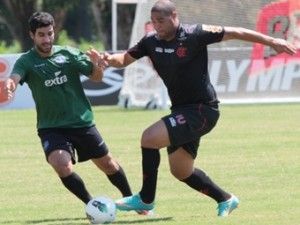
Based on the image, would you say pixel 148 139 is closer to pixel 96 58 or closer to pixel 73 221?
pixel 96 58

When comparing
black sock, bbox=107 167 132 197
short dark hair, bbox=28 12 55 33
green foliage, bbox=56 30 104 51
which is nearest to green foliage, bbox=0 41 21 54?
green foliage, bbox=56 30 104 51

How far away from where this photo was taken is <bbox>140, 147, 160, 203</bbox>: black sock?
8.98 m

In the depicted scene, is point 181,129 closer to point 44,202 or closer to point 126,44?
point 44,202

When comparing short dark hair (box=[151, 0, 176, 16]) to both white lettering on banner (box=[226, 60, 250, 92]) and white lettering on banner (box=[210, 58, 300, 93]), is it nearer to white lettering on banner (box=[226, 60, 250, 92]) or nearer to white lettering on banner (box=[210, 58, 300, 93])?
white lettering on banner (box=[210, 58, 300, 93])

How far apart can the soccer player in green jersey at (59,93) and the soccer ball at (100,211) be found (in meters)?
0.33

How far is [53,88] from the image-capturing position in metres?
9.59

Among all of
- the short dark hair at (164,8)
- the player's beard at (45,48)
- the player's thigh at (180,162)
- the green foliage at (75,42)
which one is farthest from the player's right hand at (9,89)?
the green foliage at (75,42)

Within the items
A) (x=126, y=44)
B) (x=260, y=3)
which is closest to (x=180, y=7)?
(x=260, y=3)

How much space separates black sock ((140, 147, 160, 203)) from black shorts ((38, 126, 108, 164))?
0.75m

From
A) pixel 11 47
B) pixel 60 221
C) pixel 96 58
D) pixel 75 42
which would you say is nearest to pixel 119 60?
pixel 96 58

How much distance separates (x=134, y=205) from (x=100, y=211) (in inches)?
17.8

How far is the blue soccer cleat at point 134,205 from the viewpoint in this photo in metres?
9.29

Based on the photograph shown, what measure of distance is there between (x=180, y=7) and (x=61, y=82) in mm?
14295

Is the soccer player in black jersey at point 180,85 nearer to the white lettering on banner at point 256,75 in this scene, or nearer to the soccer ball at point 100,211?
the soccer ball at point 100,211
